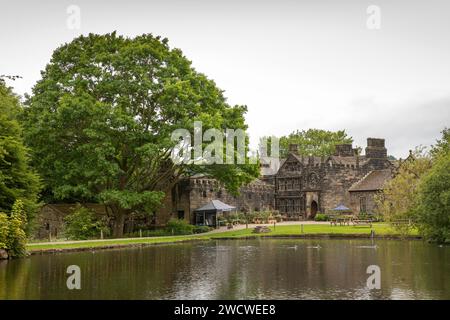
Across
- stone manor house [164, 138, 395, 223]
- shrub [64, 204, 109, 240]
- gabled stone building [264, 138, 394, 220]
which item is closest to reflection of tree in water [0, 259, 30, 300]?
shrub [64, 204, 109, 240]

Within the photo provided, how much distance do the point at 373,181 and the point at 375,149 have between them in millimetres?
6319

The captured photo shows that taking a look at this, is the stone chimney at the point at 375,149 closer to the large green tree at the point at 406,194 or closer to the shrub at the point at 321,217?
the shrub at the point at 321,217

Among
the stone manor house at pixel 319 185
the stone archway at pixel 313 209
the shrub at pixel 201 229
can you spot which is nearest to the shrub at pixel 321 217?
the stone manor house at pixel 319 185

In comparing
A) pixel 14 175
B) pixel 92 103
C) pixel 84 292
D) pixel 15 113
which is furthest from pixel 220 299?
pixel 15 113

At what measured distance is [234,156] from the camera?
2152 inches

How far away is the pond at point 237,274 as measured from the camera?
2152 cm

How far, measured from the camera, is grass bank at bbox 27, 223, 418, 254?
41500 mm

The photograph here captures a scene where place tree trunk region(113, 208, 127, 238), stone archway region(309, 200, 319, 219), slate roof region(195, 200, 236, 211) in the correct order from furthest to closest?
stone archway region(309, 200, 319, 219)
slate roof region(195, 200, 236, 211)
tree trunk region(113, 208, 127, 238)

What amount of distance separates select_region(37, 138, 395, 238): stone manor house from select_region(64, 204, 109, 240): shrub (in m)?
16.7

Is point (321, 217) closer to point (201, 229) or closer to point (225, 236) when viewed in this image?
point (201, 229)

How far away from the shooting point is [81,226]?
50.8m

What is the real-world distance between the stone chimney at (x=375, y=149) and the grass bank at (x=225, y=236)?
23.8 meters

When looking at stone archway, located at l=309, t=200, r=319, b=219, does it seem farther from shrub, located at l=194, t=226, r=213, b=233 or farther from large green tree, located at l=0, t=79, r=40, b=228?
large green tree, located at l=0, t=79, r=40, b=228
